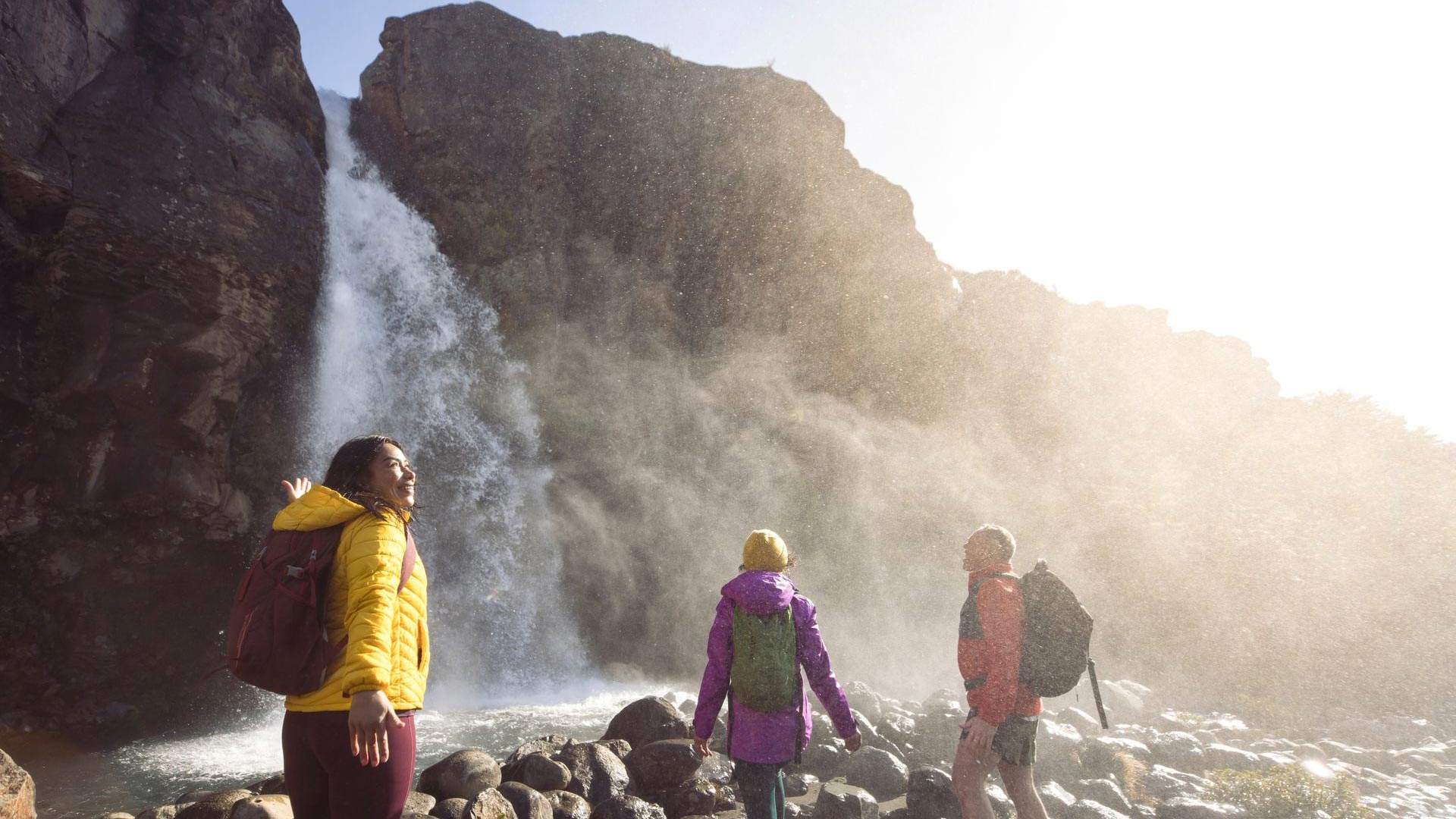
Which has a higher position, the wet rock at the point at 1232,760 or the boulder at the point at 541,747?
the wet rock at the point at 1232,760

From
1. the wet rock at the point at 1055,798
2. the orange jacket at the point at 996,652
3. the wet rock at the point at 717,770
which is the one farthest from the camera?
the wet rock at the point at 1055,798

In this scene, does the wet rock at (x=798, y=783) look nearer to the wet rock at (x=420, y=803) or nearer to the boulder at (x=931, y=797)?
the boulder at (x=931, y=797)

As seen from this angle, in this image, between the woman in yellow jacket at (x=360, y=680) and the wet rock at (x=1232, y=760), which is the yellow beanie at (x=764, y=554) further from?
the wet rock at (x=1232, y=760)

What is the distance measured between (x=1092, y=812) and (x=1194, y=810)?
1027 millimetres

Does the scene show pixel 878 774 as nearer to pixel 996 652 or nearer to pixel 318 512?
pixel 996 652

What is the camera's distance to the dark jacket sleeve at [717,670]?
381cm

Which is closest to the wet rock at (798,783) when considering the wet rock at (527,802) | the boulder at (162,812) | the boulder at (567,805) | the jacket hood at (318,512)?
the boulder at (567,805)

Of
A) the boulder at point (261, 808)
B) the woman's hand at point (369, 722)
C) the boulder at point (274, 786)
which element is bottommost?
the boulder at point (274, 786)

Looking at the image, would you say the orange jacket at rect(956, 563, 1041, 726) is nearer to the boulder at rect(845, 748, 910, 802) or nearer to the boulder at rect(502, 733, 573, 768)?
the boulder at rect(845, 748, 910, 802)

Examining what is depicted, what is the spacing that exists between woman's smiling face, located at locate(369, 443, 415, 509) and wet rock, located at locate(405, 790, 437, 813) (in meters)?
3.59

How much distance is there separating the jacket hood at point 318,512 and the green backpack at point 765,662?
88.0 inches

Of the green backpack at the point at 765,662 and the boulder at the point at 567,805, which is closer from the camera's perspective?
the green backpack at the point at 765,662

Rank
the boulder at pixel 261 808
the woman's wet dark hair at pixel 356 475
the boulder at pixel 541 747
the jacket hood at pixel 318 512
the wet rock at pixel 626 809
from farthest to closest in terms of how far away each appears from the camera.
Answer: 1. the boulder at pixel 541 747
2. the wet rock at pixel 626 809
3. the boulder at pixel 261 808
4. the woman's wet dark hair at pixel 356 475
5. the jacket hood at pixel 318 512

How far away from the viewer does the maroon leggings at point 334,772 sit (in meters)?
2.11
